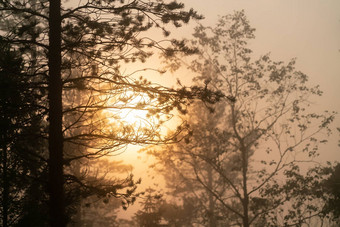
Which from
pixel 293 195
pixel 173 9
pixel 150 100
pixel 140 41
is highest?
pixel 173 9

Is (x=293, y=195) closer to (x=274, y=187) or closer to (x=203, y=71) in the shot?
(x=274, y=187)

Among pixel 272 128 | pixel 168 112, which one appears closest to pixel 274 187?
pixel 272 128

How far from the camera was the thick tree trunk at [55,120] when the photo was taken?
7570mm

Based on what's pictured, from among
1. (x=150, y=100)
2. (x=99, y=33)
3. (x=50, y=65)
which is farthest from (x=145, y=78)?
(x=50, y=65)

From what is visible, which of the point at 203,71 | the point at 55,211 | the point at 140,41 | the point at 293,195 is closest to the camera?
the point at 55,211

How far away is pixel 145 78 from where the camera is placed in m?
8.23

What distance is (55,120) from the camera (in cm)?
780

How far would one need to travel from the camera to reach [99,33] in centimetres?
815

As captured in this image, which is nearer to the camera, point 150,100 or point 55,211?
point 55,211

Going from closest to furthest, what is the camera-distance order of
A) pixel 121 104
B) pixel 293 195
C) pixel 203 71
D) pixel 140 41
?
pixel 121 104, pixel 140 41, pixel 293 195, pixel 203 71

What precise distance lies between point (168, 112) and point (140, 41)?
6.26 feet

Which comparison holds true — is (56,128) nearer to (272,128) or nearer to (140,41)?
(140,41)

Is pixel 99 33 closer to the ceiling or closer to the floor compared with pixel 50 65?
closer to the ceiling

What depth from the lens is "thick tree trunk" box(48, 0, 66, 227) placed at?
7570 millimetres
